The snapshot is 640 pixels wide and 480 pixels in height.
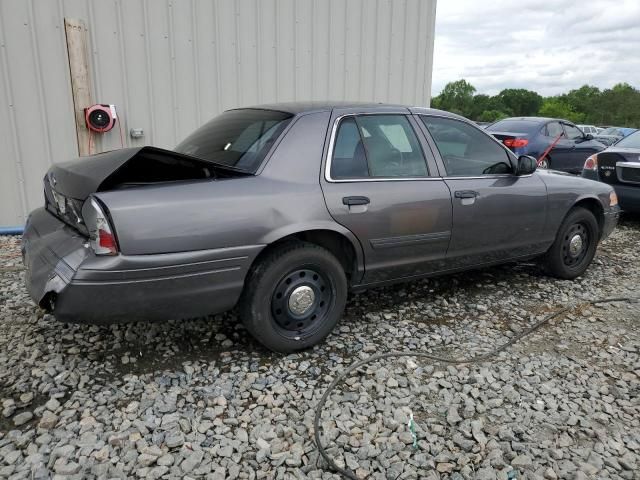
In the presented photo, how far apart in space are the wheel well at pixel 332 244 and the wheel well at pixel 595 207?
256cm

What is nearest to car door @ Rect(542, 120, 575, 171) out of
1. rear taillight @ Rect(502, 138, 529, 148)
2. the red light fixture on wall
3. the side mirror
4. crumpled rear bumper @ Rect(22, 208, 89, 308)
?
A: rear taillight @ Rect(502, 138, 529, 148)

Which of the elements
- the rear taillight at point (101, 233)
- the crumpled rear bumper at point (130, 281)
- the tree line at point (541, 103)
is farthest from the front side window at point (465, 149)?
the tree line at point (541, 103)

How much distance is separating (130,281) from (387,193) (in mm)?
1685

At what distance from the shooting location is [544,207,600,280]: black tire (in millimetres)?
4582

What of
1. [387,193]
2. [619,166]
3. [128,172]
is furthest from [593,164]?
[128,172]

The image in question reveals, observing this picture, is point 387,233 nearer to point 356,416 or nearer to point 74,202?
Answer: point 356,416

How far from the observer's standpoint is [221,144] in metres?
3.36

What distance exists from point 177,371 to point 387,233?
1564 millimetres

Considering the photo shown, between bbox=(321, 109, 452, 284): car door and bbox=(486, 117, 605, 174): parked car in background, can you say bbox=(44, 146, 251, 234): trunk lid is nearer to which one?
bbox=(321, 109, 452, 284): car door

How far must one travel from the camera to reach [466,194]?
371 centimetres

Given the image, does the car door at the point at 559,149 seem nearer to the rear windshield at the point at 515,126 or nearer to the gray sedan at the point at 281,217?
the rear windshield at the point at 515,126

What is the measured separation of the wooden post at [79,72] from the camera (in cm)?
549

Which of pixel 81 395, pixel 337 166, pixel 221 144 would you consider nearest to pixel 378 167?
pixel 337 166

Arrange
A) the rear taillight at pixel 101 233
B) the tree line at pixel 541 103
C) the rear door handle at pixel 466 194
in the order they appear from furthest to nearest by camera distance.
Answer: the tree line at pixel 541 103 < the rear door handle at pixel 466 194 < the rear taillight at pixel 101 233
